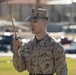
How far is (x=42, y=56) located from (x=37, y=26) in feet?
1.42

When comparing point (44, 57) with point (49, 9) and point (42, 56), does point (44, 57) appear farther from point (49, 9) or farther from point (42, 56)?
point (49, 9)

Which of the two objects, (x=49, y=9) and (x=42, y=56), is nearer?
(x=42, y=56)

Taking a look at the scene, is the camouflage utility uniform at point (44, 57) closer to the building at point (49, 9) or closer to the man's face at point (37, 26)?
the man's face at point (37, 26)

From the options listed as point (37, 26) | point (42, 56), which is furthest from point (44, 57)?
point (37, 26)

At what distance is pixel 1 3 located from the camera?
8606cm

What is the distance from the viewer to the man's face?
24.2 feet

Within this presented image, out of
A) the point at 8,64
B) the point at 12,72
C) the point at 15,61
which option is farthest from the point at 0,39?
the point at 15,61

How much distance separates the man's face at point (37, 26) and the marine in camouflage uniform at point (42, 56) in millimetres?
58

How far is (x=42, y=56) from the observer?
7.40m

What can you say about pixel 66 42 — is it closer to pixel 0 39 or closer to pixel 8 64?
pixel 0 39

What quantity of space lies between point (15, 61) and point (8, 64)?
1741 centimetres

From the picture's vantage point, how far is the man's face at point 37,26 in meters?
7.38

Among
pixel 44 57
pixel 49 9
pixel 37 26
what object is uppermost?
pixel 37 26

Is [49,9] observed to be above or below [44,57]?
below
